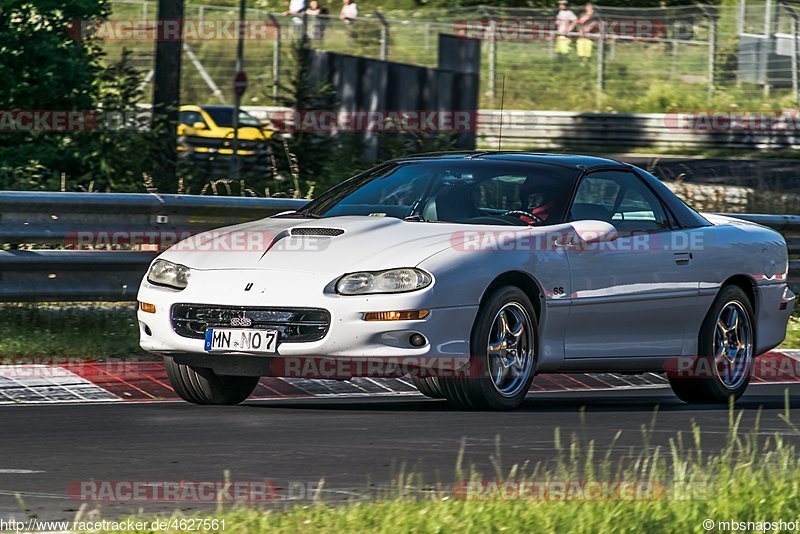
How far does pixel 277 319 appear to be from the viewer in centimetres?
780

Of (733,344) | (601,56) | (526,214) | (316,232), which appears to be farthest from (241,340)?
(601,56)

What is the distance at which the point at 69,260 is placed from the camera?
392 inches

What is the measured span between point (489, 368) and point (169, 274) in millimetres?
1691

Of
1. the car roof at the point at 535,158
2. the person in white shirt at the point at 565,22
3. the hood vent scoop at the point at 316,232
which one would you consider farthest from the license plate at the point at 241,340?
the person in white shirt at the point at 565,22

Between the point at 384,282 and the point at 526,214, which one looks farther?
the point at 526,214

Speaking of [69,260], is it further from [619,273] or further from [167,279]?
[619,273]

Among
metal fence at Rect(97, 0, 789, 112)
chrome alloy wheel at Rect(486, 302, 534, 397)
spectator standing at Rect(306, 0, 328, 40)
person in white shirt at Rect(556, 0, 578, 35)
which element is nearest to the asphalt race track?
chrome alloy wheel at Rect(486, 302, 534, 397)

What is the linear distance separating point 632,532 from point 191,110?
1082 inches

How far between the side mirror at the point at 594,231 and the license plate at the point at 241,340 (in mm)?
1801

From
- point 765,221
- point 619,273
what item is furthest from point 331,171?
point 619,273

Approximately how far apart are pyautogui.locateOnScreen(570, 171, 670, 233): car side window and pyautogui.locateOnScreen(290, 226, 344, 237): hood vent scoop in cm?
137

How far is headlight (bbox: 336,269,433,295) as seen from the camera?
775 centimetres
